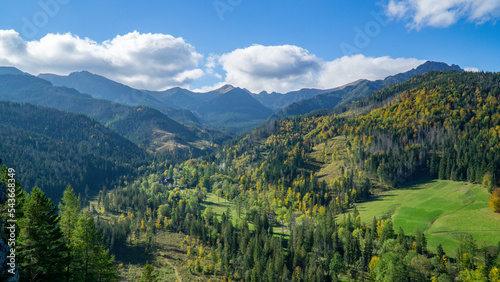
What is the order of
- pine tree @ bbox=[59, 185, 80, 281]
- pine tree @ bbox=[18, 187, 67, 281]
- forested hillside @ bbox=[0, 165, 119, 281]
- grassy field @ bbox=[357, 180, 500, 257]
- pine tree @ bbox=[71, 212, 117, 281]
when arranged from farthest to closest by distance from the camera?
grassy field @ bbox=[357, 180, 500, 257] → pine tree @ bbox=[59, 185, 80, 281] → pine tree @ bbox=[71, 212, 117, 281] → pine tree @ bbox=[18, 187, 67, 281] → forested hillside @ bbox=[0, 165, 119, 281]

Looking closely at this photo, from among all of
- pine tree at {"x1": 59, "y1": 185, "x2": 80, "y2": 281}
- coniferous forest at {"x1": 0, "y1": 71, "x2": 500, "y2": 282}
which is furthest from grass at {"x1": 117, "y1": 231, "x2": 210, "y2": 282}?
pine tree at {"x1": 59, "y1": 185, "x2": 80, "y2": 281}

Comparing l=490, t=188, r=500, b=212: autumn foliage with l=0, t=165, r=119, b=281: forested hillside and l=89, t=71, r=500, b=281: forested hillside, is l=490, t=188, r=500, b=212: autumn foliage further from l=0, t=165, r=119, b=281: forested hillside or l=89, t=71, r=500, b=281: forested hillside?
l=0, t=165, r=119, b=281: forested hillside

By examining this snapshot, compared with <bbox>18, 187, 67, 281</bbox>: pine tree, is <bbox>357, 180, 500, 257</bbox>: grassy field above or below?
below

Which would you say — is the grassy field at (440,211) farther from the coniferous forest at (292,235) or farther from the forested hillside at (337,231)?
the forested hillside at (337,231)

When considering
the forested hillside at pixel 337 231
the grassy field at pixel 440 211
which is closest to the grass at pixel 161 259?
the forested hillside at pixel 337 231

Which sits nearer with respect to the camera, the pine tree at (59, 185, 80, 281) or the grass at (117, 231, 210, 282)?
the pine tree at (59, 185, 80, 281)

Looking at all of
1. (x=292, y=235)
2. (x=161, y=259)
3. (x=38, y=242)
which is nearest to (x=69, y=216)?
(x=38, y=242)
